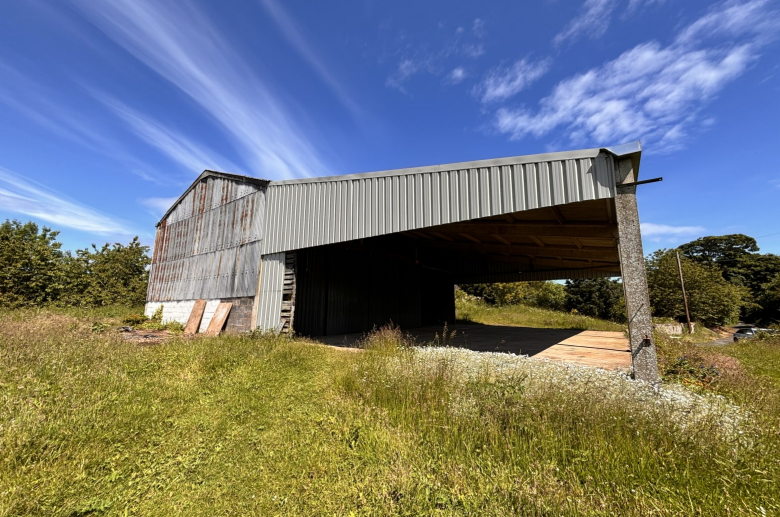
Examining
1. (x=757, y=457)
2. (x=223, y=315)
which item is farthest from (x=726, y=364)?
(x=223, y=315)

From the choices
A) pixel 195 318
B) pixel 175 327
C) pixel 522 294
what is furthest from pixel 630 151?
pixel 522 294

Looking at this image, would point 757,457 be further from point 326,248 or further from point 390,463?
point 326,248

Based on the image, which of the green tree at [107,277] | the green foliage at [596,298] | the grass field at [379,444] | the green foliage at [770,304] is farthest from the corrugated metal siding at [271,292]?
the green foliage at [770,304]

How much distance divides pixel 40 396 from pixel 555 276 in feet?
53.8

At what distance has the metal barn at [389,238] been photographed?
5461 millimetres

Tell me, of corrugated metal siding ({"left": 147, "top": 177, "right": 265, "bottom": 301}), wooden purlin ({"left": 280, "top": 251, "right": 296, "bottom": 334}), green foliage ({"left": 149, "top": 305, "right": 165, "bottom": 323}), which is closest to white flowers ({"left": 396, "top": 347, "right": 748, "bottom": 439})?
wooden purlin ({"left": 280, "top": 251, "right": 296, "bottom": 334})

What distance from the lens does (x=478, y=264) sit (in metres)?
17.2

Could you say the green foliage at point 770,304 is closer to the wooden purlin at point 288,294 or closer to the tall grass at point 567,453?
the tall grass at point 567,453

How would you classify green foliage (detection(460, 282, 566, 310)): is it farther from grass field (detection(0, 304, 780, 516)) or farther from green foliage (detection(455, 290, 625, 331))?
grass field (detection(0, 304, 780, 516))

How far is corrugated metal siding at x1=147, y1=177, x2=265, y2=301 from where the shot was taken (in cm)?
1080

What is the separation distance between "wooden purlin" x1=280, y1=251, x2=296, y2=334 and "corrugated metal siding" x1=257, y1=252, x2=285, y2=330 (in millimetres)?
89

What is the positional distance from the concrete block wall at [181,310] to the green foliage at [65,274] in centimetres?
874

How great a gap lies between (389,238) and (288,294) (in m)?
4.27

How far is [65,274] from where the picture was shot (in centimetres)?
2219
